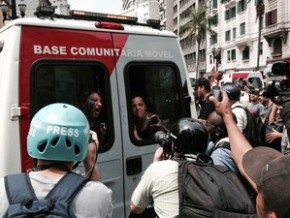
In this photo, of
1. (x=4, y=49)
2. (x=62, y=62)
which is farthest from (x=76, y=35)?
(x=4, y=49)

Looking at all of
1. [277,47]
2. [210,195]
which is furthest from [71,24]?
[277,47]

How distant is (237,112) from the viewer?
4320mm

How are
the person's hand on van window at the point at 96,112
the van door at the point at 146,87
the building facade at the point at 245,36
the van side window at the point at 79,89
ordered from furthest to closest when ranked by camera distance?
the building facade at the point at 245,36 → the van door at the point at 146,87 → the person's hand on van window at the point at 96,112 → the van side window at the point at 79,89

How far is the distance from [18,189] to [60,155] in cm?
22

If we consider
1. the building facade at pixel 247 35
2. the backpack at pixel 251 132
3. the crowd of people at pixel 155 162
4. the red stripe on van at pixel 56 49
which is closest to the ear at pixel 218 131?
the crowd of people at pixel 155 162

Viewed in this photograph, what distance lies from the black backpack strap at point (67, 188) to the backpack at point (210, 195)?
0.67 meters

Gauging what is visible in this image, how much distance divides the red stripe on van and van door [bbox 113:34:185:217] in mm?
91

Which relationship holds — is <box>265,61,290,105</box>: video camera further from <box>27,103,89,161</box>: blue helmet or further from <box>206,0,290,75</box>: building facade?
<box>206,0,290,75</box>: building facade

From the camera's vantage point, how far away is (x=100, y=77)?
3596 millimetres

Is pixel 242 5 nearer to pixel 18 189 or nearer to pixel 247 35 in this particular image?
pixel 247 35

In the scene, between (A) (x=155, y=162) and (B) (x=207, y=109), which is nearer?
(A) (x=155, y=162)

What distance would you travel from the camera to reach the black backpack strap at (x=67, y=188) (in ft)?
5.56

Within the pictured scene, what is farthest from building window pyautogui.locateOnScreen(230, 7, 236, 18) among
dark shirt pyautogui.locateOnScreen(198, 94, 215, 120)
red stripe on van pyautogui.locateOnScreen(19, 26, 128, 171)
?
red stripe on van pyautogui.locateOnScreen(19, 26, 128, 171)

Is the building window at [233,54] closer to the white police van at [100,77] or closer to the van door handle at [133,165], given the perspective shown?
the white police van at [100,77]
